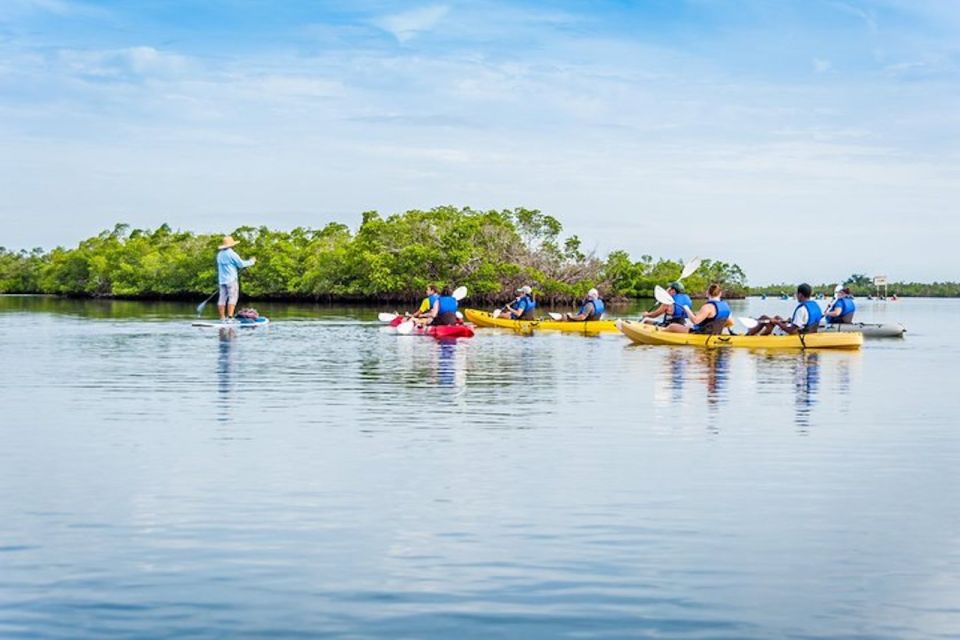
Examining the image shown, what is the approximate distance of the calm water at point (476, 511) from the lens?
612 centimetres

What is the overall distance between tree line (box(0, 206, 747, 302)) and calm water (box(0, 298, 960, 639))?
58.5 metres

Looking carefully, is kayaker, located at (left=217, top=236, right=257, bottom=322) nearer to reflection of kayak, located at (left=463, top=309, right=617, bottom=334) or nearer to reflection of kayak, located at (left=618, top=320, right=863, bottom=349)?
reflection of kayak, located at (left=463, top=309, right=617, bottom=334)

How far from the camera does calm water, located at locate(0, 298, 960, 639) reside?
6117 millimetres

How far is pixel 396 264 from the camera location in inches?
3014

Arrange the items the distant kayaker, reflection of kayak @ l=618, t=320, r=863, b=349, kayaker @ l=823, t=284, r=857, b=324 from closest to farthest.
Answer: the distant kayaker → reflection of kayak @ l=618, t=320, r=863, b=349 → kayaker @ l=823, t=284, r=857, b=324

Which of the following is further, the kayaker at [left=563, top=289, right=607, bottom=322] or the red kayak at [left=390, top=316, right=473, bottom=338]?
the kayaker at [left=563, top=289, right=607, bottom=322]

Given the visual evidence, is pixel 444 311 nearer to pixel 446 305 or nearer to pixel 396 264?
pixel 446 305

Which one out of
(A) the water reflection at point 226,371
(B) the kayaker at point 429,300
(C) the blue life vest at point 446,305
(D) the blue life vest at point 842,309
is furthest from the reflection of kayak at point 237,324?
(D) the blue life vest at point 842,309

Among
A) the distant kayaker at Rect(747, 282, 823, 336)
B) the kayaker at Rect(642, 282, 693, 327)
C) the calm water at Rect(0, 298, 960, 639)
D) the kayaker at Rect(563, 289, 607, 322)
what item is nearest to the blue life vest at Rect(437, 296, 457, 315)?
the kayaker at Rect(642, 282, 693, 327)

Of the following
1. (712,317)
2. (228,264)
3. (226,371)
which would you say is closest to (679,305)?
(712,317)

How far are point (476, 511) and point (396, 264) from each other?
2695 inches

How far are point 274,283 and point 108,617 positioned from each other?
279 feet

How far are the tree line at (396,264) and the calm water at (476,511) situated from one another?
192 ft

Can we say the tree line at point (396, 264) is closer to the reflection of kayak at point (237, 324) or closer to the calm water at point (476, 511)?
the reflection of kayak at point (237, 324)
